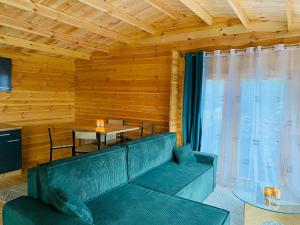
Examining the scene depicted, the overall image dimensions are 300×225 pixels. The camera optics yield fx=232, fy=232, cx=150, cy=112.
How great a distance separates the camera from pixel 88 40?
4773 mm

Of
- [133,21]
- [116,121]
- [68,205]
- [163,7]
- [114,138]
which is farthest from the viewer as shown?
[116,121]

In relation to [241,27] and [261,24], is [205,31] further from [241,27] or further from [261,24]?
[261,24]

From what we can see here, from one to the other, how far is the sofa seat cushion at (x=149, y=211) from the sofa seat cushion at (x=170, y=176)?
23 centimetres

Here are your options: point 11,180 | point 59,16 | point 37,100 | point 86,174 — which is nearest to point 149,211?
point 86,174

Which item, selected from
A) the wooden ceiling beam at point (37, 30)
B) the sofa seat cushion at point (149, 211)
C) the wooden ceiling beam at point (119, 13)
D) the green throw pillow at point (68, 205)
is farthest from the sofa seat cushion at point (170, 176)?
the wooden ceiling beam at point (37, 30)

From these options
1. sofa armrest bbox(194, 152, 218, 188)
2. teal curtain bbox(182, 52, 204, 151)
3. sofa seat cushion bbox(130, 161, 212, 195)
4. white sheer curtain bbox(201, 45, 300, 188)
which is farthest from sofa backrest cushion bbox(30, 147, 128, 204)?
white sheer curtain bbox(201, 45, 300, 188)

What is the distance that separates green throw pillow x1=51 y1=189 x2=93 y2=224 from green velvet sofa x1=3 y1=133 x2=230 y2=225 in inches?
1.6

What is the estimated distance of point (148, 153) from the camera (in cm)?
315

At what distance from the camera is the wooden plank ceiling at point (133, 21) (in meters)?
3.18

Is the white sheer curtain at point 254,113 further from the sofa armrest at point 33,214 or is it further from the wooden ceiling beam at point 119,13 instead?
the sofa armrest at point 33,214

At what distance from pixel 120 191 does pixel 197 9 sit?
8.89 feet

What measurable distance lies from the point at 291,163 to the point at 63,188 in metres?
3.18

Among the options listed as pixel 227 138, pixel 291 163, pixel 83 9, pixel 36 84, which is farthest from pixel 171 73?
pixel 36 84

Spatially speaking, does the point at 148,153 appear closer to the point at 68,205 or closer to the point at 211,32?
the point at 68,205
